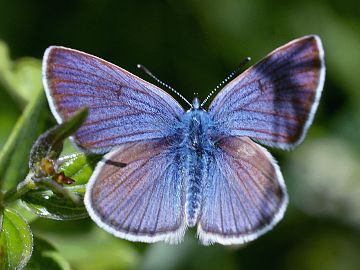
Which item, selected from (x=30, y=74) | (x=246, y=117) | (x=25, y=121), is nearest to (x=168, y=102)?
(x=246, y=117)

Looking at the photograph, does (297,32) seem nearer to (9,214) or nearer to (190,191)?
(190,191)

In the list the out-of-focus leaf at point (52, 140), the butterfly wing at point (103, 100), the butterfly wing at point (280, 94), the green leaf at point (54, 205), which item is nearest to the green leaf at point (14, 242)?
the green leaf at point (54, 205)

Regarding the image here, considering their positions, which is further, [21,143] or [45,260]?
[21,143]

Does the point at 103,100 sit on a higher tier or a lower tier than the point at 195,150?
higher

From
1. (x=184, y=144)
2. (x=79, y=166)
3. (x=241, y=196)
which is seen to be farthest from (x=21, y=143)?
(x=241, y=196)

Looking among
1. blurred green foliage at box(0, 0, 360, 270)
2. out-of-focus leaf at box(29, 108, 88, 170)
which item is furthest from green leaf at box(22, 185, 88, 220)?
blurred green foliage at box(0, 0, 360, 270)

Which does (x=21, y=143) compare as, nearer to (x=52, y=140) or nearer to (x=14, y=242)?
(x=14, y=242)

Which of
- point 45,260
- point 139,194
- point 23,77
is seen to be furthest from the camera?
point 23,77
